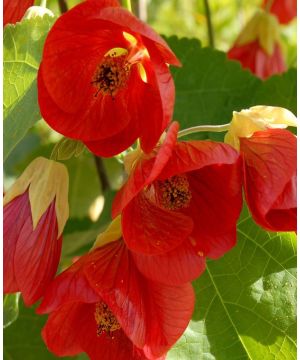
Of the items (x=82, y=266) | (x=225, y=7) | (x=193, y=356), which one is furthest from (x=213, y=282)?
(x=225, y=7)

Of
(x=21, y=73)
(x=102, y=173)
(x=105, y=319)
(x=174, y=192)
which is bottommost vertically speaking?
(x=102, y=173)

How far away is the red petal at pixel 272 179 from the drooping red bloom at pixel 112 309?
0.38ft

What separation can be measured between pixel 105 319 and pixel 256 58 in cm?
75

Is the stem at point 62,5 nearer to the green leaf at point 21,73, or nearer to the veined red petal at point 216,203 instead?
the green leaf at point 21,73

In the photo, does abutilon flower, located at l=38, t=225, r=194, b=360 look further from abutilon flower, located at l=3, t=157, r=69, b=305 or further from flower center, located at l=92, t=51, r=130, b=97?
flower center, located at l=92, t=51, r=130, b=97

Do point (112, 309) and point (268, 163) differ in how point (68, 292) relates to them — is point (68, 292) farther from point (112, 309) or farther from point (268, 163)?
point (268, 163)

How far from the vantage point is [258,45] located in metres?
1.53

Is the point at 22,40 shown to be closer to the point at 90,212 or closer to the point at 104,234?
the point at 104,234

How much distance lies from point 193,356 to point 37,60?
0.40 m

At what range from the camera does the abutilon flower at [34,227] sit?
2.91 feet

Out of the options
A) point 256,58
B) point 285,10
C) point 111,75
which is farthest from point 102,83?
point 285,10

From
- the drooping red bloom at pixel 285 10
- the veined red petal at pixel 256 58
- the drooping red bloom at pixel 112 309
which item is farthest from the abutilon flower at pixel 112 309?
the drooping red bloom at pixel 285 10

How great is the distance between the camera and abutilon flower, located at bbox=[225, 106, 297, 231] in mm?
840

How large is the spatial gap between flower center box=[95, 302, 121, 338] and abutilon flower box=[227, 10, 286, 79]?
719 mm
